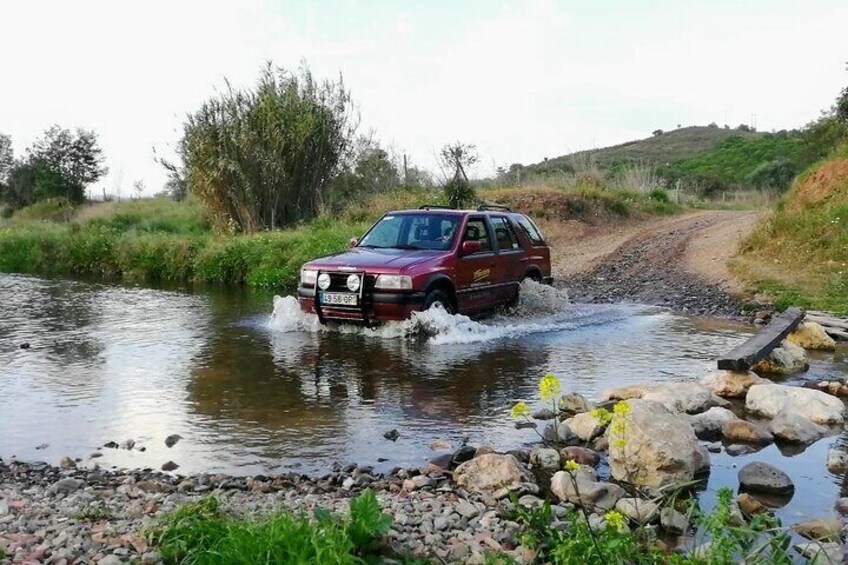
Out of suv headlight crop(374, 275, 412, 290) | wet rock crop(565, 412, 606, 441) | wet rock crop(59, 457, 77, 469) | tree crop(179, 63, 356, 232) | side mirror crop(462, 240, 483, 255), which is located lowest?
wet rock crop(565, 412, 606, 441)

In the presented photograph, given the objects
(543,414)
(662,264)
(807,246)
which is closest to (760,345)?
(543,414)

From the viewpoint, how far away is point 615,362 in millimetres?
9797

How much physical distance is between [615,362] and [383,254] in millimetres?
3566

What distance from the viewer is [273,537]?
12.1 ft

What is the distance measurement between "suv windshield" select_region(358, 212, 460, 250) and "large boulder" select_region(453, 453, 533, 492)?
Answer: 6359mm

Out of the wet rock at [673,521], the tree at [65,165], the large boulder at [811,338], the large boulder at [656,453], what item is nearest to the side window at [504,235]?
the large boulder at [811,338]

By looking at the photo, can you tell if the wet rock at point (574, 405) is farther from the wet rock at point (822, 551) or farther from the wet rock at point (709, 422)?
the wet rock at point (822, 551)

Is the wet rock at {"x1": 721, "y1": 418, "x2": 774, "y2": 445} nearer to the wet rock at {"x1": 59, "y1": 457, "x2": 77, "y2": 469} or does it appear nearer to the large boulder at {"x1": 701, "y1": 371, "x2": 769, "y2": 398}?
Result: the large boulder at {"x1": 701, "y1": 371, "x2": 769, "y2": 398}

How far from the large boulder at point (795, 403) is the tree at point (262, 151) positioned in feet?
68.5

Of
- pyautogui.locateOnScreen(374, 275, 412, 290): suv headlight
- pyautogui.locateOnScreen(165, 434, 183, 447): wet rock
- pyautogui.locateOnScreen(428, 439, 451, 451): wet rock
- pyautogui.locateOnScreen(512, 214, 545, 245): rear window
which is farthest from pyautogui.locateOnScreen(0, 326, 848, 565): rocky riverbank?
pyautogui.locateOnScreen(512, 214, 545, 245): rear window

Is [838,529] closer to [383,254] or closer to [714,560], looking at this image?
[714,560]

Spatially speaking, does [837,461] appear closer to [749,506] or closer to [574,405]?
[749,506]

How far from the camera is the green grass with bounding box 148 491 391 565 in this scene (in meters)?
3.61

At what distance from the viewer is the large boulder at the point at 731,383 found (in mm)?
8055
